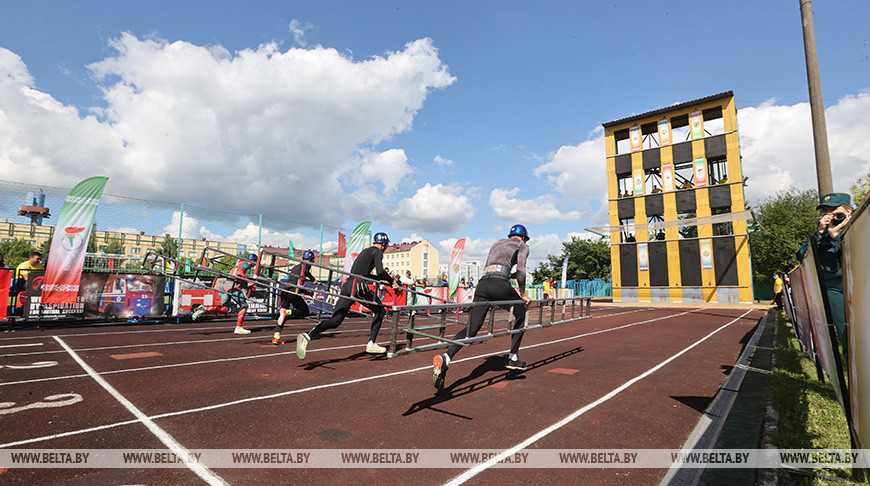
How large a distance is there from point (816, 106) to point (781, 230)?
4113 cm

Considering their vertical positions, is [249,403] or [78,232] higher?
[78,232]

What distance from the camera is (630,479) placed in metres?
2.79

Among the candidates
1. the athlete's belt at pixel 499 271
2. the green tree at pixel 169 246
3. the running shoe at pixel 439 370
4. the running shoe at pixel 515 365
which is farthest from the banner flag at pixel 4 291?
the running shoe at pixel 515 365

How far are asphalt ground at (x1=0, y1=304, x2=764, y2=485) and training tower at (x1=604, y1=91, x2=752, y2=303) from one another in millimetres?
28370

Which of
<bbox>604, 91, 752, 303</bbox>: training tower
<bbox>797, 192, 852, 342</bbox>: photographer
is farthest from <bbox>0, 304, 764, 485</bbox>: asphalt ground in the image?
<bbox>604, 91, 752, 303</bbox>: training tower

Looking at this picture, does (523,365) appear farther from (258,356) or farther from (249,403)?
(258,356)

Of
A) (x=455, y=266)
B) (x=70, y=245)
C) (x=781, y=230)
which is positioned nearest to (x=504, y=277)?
→ (x=70, y=245)

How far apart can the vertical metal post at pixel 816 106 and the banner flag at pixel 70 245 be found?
1691cm

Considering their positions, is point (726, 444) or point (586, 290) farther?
point (586, 290)

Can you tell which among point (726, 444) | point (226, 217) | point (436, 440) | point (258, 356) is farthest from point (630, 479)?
point (226, 217)

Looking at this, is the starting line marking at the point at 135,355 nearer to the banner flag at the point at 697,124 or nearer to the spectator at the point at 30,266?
the spectator at the point at 30,266

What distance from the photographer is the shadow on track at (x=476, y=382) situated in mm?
4434

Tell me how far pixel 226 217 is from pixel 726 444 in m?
16.4

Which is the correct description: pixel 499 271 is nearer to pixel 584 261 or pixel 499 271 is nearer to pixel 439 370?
pixel 439 370
